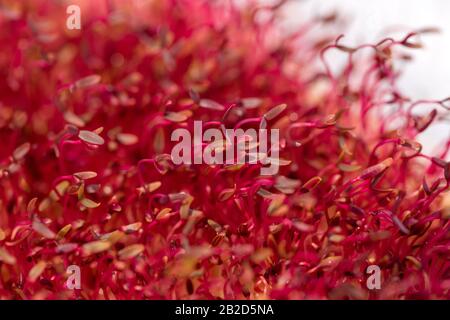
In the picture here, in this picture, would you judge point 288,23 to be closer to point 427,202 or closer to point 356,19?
point 356,19

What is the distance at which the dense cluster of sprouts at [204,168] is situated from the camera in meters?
0.94

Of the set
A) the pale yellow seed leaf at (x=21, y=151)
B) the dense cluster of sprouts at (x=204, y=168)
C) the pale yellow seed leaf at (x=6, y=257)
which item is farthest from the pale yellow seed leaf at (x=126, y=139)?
the pale yellow seed leaf at (x=6, y=257)

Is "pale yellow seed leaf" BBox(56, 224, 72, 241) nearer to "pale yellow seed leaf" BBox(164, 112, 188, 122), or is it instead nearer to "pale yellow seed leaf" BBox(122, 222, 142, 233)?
"pale yellow seed leaf" BBox(122, 222, 142, 233)

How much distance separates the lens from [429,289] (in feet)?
2.96

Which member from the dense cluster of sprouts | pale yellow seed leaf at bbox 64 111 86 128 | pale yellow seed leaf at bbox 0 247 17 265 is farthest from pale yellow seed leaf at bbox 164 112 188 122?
pale yellow seed leaf at bbox 0 247 17 265

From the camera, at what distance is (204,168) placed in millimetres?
1029

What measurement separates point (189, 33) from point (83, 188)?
1.48 feet

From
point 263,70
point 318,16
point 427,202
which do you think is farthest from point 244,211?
point 318,16

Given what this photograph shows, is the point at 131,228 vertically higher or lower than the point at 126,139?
lower

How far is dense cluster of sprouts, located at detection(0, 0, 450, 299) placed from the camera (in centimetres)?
94

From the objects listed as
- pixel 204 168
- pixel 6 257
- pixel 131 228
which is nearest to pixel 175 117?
pixel 204 168

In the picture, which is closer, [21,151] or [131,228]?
[131,228]

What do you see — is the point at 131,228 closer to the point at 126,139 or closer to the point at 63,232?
the point at 63,232

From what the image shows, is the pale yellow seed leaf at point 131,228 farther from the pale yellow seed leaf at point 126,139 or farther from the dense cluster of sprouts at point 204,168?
the pale yellow seed leaf at point 126,139
